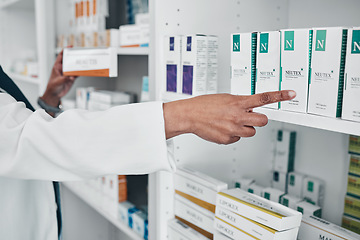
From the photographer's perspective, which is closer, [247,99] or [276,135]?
[247,99]

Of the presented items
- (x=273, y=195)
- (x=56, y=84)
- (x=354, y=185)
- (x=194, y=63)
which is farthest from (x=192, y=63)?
(x=56, y=84)

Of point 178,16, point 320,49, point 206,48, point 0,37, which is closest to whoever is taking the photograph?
point 320,49

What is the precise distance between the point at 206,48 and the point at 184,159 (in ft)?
1.21

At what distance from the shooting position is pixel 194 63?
37.9 inches

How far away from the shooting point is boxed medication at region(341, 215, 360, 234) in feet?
3.50

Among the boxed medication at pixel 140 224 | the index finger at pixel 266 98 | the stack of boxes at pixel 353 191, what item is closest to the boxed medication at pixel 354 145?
the stack of boxes at pixel 353 191

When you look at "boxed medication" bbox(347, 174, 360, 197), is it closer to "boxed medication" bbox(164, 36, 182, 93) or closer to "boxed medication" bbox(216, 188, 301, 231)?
"boxed medication" bbox(216, 188, 301, 231)

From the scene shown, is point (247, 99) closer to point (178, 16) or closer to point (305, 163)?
point (178, 16)

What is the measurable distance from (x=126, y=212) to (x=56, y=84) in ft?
2.24

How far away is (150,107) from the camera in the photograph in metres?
0.76

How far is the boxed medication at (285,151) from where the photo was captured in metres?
1.30

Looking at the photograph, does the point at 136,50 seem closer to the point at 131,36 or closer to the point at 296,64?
the point at 131,36

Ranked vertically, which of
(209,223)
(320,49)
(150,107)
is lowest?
(209,223)

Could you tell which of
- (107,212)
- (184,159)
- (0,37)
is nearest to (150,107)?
(184,159)
